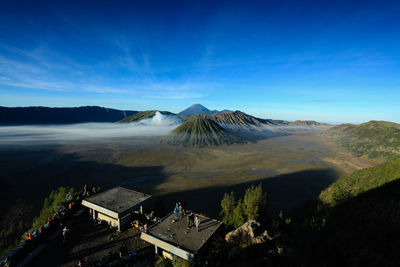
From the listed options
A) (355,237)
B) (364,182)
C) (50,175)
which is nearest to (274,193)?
(364,182)

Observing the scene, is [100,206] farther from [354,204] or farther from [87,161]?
[87,161]

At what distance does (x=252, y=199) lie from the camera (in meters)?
17.5

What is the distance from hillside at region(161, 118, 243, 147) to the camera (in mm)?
123125

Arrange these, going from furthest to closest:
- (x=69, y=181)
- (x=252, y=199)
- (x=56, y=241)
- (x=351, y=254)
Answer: (x=69, y=181) < (x=252, y=199) < (x=56, y=241) < (x=351, y=254)

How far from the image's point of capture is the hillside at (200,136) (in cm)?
12312

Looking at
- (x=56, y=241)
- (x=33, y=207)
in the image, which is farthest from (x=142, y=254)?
(x=33, y=207)

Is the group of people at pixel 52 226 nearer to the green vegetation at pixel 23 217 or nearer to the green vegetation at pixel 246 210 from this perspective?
the green vegetation at pixel 23 217

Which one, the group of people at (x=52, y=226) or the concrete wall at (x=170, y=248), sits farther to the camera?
the group of people at (x=52, y=226)

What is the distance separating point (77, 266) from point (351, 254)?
16.4 m

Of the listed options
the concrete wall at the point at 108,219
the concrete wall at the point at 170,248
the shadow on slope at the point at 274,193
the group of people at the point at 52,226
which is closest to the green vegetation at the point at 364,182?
the shadow on slope at the point at 274,193

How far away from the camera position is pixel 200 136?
132250 millimetres

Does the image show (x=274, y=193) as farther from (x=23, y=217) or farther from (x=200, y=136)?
(x=200, y=136)

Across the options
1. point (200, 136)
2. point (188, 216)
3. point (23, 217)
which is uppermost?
point (200, 136)

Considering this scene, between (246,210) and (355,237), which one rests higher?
(355,237)
